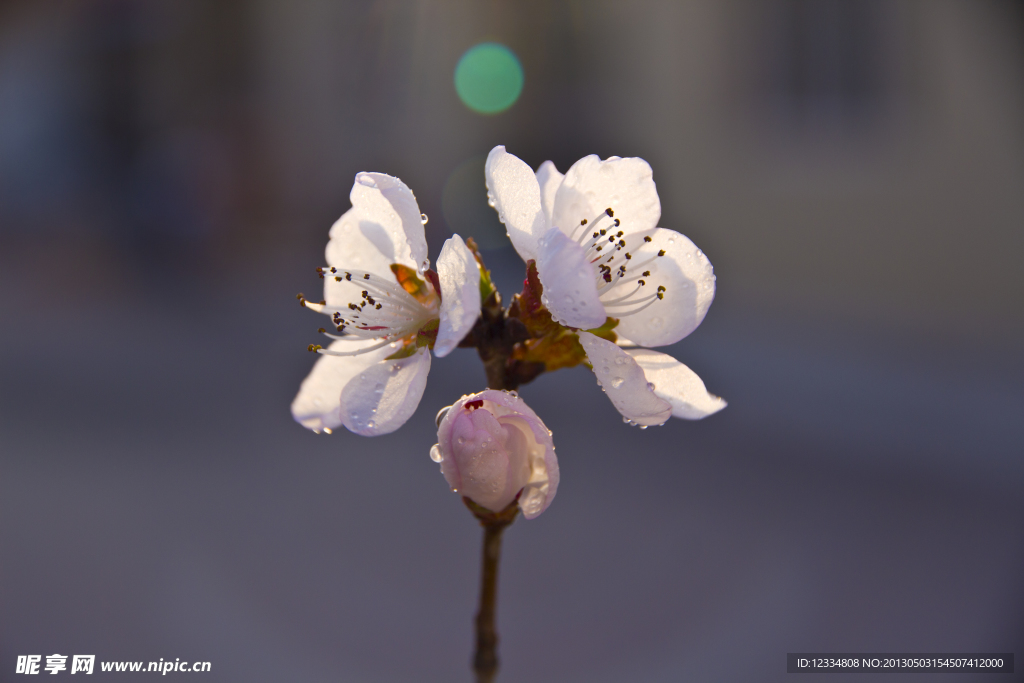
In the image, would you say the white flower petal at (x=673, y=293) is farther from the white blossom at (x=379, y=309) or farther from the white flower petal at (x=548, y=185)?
the white blossom at (x=379, y=309)

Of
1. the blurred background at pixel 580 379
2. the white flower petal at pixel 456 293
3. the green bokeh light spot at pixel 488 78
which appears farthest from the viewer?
the green bokeh light spot at pixel 488 78

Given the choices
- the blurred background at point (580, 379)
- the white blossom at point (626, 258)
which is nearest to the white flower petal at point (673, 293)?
the white blossom at point (626, 258)

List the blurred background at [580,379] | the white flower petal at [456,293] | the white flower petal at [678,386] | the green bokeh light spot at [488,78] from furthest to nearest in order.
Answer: the green bokeh light spot at [488,78] < the blurred background at [580,379] < the white flower petal at [678,386] < the white flower petal at [456,293]

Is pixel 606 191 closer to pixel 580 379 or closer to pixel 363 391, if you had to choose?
pixel 363 391

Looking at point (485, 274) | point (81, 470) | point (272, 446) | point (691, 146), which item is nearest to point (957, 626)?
point (485, 274)

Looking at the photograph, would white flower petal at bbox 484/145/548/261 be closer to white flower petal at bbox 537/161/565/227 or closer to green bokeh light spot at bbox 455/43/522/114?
white flower petal at bbox 537/161/565/227

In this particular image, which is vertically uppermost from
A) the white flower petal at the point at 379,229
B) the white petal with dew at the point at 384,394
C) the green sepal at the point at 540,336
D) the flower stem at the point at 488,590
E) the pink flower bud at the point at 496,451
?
the white flower petal at the point at 379,229

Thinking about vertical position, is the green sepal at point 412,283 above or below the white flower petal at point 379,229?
below
